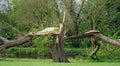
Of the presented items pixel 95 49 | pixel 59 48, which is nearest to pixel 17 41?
pixel 59 48

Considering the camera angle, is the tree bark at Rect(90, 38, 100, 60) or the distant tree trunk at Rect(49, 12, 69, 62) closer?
the distant tree trunk at Rect(49, 12, 69, 62)

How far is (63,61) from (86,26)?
55.5ft

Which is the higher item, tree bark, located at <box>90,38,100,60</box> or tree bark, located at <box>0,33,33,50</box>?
tree bark, located at <box>0,33,33,50</box>

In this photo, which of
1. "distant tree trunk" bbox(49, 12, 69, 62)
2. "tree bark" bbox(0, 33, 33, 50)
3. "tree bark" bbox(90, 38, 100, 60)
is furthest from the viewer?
"tree bark" bbox(90, 38, 100, 60)

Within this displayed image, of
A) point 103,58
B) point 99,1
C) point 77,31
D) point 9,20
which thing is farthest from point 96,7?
point 9,20

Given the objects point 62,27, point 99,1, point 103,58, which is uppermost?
point 99,1

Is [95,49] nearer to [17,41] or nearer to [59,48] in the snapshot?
[59,48]

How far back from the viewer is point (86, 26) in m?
37.8

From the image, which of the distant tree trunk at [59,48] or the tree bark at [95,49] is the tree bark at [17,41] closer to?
the distant tree trunk at [59,48]

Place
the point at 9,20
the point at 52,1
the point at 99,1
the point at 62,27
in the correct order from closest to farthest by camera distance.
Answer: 1. the point at 62,27
2. the point at 99,1
3. the point at 52,1
4. the point at 9,20

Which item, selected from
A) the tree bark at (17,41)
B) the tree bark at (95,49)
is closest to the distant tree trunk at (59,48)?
the tree bark at (17,41)

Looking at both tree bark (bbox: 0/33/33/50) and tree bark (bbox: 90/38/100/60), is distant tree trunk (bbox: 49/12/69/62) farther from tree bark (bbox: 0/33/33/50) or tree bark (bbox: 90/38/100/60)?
tree bark (bbox: 90/38/100/60)

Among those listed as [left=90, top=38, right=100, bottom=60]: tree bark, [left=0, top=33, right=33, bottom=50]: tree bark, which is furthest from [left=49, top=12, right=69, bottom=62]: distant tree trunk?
[left=90, top=38, right=100, bottom=60]: tree bark

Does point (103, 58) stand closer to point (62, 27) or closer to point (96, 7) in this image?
point (62, 27)
